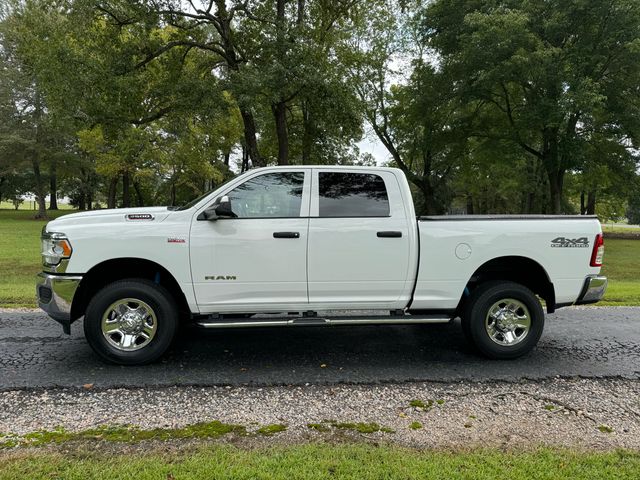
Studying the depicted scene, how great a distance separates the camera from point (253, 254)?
15.0 ft

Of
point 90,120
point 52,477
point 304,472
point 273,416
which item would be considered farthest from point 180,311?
point 90,120

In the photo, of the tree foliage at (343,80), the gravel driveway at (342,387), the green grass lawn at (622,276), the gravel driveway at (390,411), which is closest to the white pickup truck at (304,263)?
the gravel driveway at (342,387)

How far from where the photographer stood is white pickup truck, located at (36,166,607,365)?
443 cm

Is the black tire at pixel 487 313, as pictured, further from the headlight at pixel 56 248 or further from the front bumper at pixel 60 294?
the headlight at pixel 56 248

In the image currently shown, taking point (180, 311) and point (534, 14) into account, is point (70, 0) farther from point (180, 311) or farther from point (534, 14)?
point (534, 14)

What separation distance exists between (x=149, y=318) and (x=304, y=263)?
1650 millimetres

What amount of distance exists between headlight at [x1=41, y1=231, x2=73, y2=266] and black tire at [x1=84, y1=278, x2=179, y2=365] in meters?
0.49

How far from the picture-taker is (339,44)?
2150 centimetres

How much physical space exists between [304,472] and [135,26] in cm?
1616

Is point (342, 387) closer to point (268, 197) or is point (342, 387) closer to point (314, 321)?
point (314, 321)

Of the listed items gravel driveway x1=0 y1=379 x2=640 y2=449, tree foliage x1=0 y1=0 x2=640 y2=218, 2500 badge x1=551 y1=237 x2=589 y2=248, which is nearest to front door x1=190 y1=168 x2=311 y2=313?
gravel driveway x1=0 y1=379 x2=640 y2=449

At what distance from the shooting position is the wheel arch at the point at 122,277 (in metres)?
4.52

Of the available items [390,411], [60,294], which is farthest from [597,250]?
[60,294]

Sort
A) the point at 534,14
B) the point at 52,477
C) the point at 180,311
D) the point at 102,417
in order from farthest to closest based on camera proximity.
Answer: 1. the point at 534,14
2. the point at 180,311
3. the point at 102,417
4. the point at 52,477
